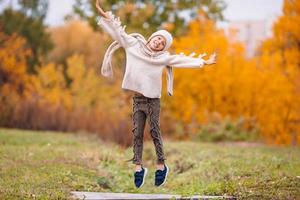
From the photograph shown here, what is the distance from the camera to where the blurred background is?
78.9 ft

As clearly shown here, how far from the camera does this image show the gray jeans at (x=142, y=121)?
8.12 metres

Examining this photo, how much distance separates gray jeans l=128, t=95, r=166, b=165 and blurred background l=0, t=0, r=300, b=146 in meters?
13.5

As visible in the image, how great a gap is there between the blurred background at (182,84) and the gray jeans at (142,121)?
13503 mm

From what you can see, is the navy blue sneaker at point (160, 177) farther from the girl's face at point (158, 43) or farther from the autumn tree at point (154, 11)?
the autumn tree at point (154, 11)

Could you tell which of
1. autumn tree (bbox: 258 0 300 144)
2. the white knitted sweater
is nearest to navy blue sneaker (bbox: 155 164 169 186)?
the white knitted sweater

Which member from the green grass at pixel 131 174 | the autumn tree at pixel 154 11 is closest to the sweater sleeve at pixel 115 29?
the green grass at pixel 131 174

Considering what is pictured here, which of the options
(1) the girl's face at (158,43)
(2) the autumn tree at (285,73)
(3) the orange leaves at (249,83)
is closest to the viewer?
(1) the girl's face at (158,43)

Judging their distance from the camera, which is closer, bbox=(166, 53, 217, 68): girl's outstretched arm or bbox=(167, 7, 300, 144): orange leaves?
bbox=(166, 53, 217, 68): girl's outstretched arm

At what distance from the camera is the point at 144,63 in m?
8.08

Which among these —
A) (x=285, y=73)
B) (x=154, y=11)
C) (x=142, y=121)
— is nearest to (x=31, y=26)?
(x=154, y=11)

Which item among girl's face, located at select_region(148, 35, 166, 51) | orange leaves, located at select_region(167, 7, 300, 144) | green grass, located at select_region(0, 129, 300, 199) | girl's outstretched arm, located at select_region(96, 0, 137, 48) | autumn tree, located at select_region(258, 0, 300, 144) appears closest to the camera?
girl's outstretched arm, located at select_region(96, 0, 137, 48)

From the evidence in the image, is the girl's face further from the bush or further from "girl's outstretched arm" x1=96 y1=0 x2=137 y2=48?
the bush

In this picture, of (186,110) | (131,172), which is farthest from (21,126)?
(131,172)

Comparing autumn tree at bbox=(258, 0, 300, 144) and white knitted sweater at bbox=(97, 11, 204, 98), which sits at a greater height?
autumn tree at bbox=(258, 0, 300, 144)
